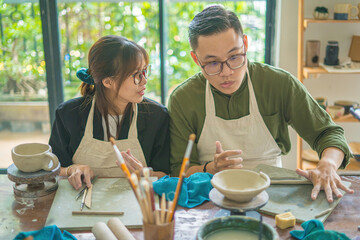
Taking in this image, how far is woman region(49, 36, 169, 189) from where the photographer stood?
203cm

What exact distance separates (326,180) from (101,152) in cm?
105

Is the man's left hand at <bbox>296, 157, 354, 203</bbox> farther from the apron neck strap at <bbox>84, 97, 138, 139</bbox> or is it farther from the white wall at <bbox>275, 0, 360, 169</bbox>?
the white wall at <bbox>275, 0, 360, 169</bbox>

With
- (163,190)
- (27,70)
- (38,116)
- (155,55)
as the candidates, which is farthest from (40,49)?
(163,190)

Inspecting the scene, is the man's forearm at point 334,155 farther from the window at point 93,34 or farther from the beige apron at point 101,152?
the window at point 93,34

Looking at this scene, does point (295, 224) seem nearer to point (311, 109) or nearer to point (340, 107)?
point (311, 109)

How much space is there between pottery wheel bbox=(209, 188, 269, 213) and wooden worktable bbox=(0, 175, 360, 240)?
0.41ft

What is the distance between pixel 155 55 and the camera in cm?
335

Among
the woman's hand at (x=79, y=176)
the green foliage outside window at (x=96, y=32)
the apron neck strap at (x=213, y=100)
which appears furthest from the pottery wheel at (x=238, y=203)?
the green foliage outside window at (x=96, y=32)

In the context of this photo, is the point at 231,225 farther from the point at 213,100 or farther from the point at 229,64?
the point at 213,100

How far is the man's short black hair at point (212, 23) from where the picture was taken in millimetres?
1887

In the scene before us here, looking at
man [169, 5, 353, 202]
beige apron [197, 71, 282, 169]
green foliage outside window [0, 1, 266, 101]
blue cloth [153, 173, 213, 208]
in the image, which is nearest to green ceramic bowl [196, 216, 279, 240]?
blue cloth [153, 173, 213, 208]

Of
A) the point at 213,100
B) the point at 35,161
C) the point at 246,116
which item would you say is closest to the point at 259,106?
the point at 246,116

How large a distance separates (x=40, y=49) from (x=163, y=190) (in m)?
2.22

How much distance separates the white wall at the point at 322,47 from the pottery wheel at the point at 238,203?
208 cm
